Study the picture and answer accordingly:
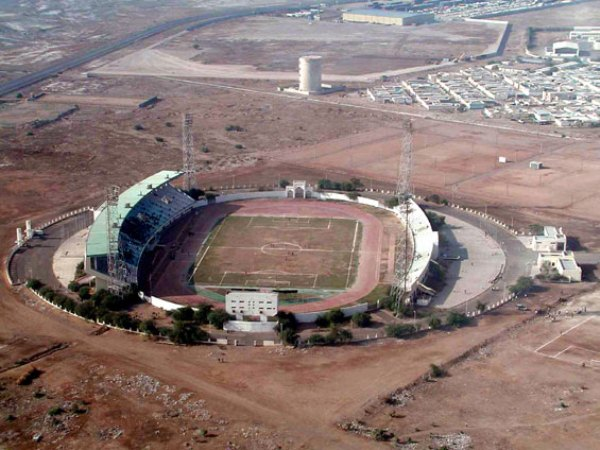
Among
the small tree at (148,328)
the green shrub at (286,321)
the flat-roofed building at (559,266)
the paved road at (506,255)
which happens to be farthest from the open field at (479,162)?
the small tree at (148,328)

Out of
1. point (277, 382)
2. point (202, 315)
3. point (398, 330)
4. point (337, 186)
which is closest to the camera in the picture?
point (277, 382)

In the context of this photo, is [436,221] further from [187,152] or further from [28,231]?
[28,231]

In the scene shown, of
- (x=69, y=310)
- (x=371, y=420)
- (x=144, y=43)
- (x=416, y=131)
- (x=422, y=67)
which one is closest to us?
(x=371, y=420)

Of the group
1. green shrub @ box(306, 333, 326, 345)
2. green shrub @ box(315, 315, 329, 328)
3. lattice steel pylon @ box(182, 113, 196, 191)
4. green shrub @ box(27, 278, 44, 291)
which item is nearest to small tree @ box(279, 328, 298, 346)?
green shrub @ box(306, 333, 326, 345)

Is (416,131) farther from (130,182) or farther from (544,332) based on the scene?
(544,332)

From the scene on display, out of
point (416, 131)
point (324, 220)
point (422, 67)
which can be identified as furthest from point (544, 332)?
point (422, 67)

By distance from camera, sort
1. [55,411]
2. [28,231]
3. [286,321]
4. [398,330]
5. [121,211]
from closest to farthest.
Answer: [55,411] → [398,330] → [286,321] → [121,211] → [28,231]

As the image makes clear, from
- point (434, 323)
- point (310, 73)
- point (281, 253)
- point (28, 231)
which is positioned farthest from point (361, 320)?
point (310, 73)
